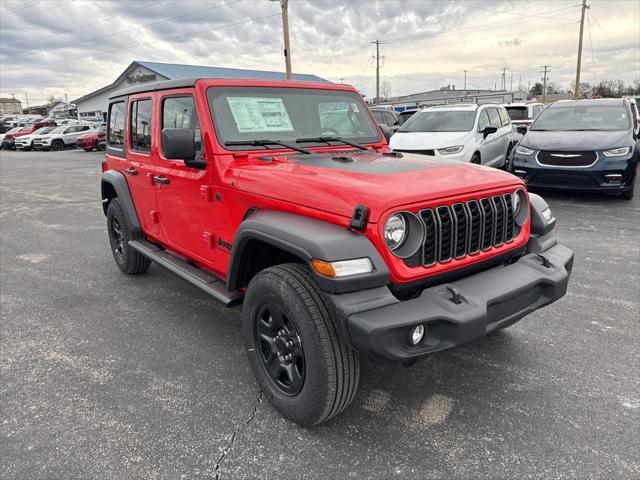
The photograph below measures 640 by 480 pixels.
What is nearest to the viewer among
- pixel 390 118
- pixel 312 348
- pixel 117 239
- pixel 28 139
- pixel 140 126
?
pixel 312 348

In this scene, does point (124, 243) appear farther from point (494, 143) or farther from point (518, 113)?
point (518, 113)

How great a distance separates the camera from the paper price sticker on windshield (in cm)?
328

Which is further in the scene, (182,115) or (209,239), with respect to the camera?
(182,115)

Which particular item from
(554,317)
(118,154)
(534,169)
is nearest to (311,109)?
(118,154)

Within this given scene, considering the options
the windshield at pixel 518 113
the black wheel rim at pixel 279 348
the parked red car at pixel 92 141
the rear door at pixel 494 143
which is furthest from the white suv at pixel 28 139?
the black wheel rim at pixel 279 348

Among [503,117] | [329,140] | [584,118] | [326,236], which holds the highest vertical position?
[503,117]

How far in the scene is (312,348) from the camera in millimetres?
2260

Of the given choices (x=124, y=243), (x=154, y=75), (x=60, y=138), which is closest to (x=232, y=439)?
(x=124, y=243)

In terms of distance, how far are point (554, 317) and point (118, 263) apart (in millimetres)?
4439

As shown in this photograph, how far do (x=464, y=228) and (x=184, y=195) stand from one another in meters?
2.07

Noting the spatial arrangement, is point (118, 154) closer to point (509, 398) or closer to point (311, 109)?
point (311, 109)

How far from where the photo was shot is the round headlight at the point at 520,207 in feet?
9.56

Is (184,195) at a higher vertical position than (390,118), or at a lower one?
lower

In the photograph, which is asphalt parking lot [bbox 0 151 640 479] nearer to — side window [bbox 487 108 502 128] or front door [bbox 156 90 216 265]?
front door [bbox 156 90 216 265]
